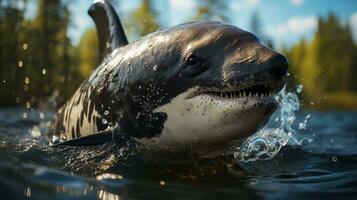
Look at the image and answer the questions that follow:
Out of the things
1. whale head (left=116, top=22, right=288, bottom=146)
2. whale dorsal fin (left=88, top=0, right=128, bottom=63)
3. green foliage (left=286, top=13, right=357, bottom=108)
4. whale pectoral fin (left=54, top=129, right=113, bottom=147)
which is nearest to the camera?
whale head (left=116, top=22, right=288, bottom=146)

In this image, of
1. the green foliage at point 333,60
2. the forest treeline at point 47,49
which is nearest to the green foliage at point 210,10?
the forest treeline at point 47,49

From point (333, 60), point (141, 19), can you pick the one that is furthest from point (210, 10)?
point (333, 60)

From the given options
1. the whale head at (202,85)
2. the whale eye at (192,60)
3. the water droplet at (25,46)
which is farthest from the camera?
the water droplet at (25,46)

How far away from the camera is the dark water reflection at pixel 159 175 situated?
10.6 feet

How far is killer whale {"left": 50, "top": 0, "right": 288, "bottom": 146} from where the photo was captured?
3793 millimetres

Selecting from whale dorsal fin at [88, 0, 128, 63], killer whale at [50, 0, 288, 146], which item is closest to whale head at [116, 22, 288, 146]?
killer whale at [50, 0, 288, 146]

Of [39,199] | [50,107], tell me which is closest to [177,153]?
[39,199]

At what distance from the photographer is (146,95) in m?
4.53

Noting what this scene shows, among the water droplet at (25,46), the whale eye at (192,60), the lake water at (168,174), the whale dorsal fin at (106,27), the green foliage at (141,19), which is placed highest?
the green foliage at (141,19)

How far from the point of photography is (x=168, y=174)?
4.18 meters

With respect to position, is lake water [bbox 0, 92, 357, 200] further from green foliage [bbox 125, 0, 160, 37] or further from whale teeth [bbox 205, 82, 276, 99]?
green foliage [bbox 125, 0, 160, 37]

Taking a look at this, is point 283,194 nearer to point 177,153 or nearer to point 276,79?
point 276,79

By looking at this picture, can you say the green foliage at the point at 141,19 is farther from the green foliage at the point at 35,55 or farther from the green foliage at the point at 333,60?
the green foliage at the point at 333,60

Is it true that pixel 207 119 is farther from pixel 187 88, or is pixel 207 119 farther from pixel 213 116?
pixel 187 88
